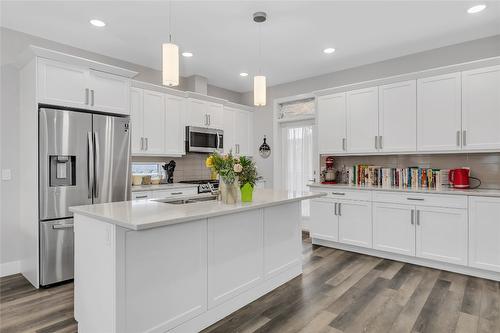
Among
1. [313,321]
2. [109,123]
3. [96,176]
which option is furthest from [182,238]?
[109,123]

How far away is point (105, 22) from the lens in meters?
3.20

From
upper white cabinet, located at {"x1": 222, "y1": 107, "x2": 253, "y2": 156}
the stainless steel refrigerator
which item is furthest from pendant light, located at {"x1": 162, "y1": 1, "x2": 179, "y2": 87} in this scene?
upper white cabinet, located at {"x1": 222, "y1": 107, "x2": 253, "y2": 156}

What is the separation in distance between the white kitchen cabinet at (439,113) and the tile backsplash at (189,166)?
3.44 meters

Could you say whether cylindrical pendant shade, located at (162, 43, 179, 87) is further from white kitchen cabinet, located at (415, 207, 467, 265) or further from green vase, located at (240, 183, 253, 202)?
white kitchen cabinet, located at (415, 207, 467, 265)

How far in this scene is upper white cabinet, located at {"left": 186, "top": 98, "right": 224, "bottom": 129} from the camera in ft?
16.0

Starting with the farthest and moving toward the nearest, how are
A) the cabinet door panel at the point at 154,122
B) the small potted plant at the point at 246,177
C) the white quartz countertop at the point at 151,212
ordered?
1. the cabinet door panel at the point at 154,122
2. the small potted plant at the point at 246,177
3. the white quartz countertop at the point at 151,212

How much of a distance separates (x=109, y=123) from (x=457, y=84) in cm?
417

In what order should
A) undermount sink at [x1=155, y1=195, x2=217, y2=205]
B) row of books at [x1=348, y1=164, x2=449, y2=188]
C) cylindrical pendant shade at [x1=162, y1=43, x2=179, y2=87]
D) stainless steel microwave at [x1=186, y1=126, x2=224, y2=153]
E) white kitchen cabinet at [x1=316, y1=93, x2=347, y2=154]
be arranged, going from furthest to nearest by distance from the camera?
stainless steel microwave at [x1=186, y1=126, x2=224, y2=153]
white kitchen cabinet at [x1=316, y1=93, x2=347, y2=154]
row of books at [x1=348, y1=164, x2=449, y2=188]
undermount sink at [x1=155, y1=195, x2=217, y2=205]
cylindrical pendant shade at [x1=162, y1=43, x2=179, y2=87]

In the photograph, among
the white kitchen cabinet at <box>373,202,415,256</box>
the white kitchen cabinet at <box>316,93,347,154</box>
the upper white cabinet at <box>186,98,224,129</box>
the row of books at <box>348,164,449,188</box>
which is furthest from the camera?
the upper white cabinet at <box>186,98,224,129</box>

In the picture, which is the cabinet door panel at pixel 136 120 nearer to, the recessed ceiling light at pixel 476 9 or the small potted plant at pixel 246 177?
the small potted plant at pixel 246 177

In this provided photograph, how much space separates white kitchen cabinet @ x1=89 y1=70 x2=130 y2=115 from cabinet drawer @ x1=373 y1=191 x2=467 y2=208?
347cm

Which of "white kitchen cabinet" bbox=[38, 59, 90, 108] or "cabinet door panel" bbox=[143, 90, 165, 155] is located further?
"cabinet door panel" bbox=[143, 90, 165, 155]

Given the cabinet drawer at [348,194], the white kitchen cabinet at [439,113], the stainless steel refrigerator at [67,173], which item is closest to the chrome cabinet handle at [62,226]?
the stainless steel refrigerator at [67,173]

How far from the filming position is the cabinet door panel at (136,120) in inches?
161
